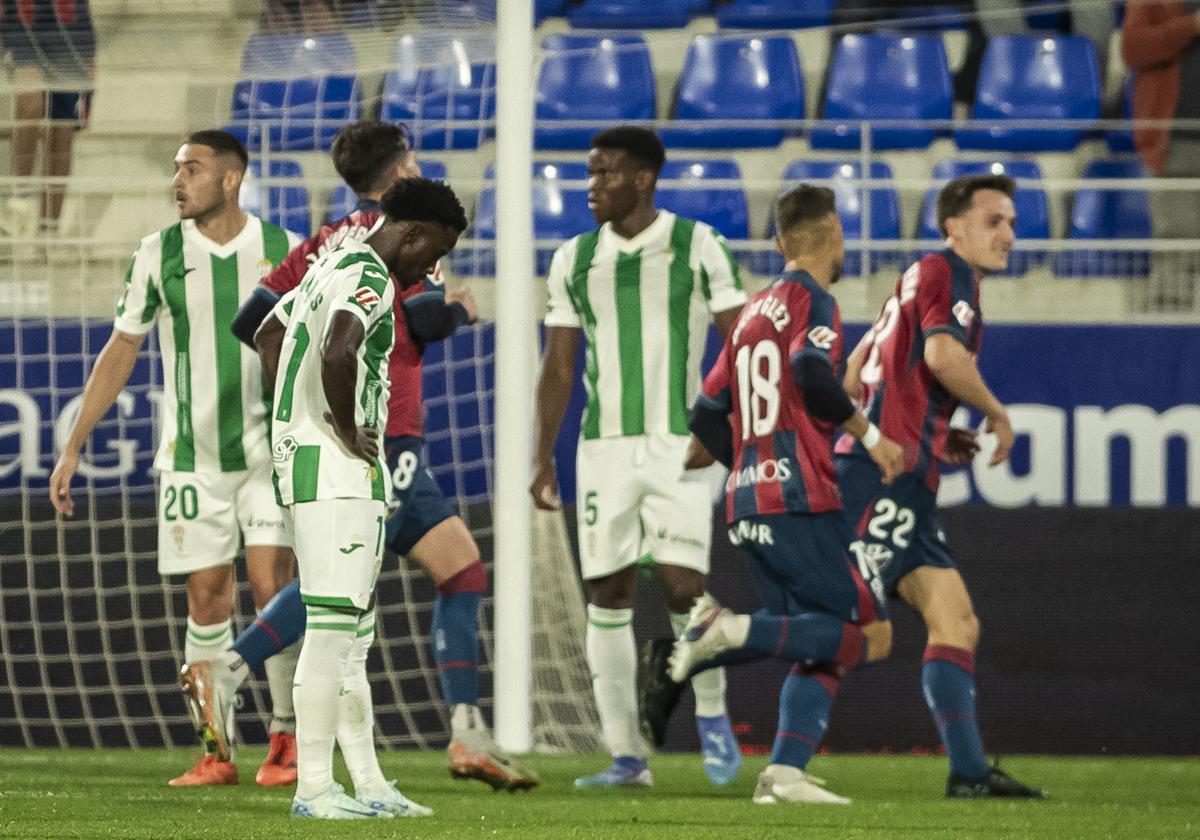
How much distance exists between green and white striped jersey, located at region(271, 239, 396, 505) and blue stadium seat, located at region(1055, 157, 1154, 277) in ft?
15.9

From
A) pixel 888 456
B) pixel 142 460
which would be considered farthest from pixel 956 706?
pixel 142 460

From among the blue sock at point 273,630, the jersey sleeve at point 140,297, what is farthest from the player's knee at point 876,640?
the jersey sleeve at point 140,297

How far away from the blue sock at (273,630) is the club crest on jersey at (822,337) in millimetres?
1642

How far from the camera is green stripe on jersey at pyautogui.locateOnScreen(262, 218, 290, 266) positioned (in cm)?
656

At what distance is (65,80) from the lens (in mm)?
7844

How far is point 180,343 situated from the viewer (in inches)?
256

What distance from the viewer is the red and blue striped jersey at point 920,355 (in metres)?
6.18

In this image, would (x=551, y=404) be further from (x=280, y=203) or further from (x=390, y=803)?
(x=280, y=203)

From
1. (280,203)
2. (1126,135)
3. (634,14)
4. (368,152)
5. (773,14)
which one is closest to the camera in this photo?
(368,152)

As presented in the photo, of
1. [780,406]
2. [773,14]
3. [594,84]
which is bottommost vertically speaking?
[780,406]

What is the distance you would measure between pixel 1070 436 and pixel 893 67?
381cm

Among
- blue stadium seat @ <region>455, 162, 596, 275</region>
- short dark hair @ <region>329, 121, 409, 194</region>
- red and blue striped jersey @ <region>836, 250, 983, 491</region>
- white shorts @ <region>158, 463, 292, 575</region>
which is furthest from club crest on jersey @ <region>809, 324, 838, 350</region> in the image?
blue stadium seat @ <region>455, 162, 596, 275</region>

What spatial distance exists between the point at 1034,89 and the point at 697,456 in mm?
5925

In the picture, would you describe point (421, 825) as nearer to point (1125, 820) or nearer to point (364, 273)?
point (364, 273)
